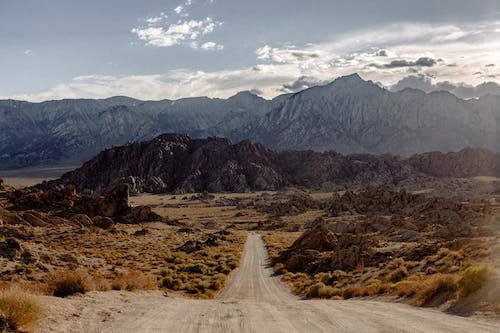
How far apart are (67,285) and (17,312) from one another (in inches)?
235

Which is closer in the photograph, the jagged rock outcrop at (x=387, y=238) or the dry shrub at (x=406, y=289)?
the dry shrub at (x=406, y=289)

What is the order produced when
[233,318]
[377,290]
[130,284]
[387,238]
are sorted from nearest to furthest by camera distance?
[233,318], [130,284], [377,290], [387,238]

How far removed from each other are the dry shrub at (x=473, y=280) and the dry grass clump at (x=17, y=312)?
42.5ft

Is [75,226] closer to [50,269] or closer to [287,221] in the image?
[50,269]

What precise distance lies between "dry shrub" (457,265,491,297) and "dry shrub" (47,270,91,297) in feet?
43.6

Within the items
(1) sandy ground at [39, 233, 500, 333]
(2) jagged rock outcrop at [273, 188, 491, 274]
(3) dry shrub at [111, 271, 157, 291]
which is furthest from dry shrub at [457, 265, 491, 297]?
(2) jagged rock outcrop at [273, 188, 491, 274]

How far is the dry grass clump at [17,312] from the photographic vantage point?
9719mm

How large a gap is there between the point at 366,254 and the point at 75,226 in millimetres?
40033

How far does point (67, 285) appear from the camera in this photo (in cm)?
1567

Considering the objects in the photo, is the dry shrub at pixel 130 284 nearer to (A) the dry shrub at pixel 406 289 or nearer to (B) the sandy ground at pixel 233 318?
(B) the sandy ground at pixel 233 318

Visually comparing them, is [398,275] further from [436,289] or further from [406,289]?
[436,289]

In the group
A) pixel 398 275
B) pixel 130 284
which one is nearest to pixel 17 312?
pixel 130 284

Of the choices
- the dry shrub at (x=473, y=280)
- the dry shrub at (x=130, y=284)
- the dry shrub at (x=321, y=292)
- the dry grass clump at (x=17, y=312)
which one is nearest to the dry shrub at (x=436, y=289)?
the dry shrub at (x=473, y=280)

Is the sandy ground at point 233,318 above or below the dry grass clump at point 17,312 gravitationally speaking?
below
